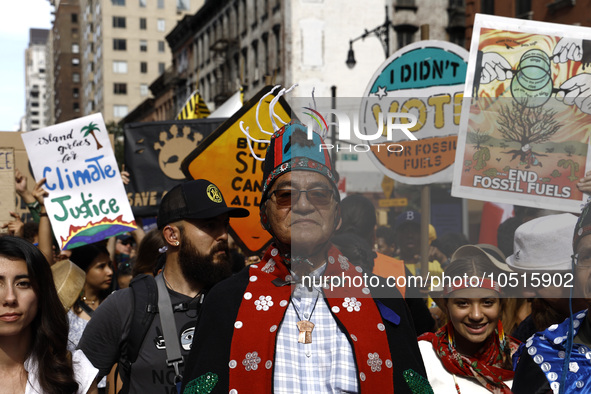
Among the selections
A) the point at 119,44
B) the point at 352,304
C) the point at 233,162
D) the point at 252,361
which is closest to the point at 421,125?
the point at 352,304

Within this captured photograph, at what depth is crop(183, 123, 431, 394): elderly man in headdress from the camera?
94.9 inches

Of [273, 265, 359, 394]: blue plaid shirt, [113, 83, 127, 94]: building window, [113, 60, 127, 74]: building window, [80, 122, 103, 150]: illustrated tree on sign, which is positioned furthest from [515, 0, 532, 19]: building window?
[113, 60, 127, 74]: building window

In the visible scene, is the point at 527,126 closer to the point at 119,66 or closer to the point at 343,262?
the point at 343,262

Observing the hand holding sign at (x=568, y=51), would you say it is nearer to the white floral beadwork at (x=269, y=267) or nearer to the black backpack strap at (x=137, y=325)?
the white floral beadwork at (x=269, y=267)

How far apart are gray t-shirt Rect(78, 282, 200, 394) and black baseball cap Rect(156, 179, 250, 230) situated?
56 cm

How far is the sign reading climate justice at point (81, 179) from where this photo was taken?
6078 millimetres

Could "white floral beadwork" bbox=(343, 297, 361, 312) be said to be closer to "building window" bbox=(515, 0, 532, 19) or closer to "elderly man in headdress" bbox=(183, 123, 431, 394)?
"elderly man in headdress" bbox=(183, 123, 431, 394)

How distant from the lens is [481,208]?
8.41ft

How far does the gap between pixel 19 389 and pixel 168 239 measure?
124 centimetres

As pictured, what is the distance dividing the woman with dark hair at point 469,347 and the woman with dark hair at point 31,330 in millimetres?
1541

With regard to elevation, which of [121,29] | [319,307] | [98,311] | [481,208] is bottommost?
[98,311]

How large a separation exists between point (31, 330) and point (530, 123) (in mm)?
2083

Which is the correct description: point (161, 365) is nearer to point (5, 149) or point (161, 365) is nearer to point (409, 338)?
point (409, 338)

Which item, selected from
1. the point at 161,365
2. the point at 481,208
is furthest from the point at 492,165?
the point at 161,365
